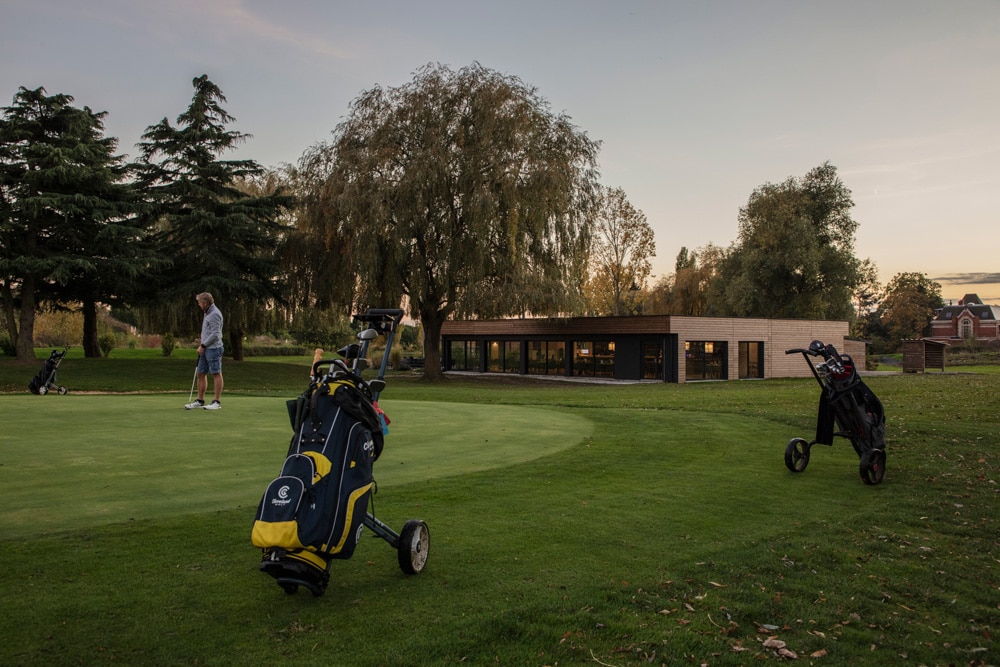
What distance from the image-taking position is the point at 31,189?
33031mm

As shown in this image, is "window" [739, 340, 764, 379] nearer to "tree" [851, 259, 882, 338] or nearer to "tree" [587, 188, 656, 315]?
"tree" [587, 188, 656, 315]

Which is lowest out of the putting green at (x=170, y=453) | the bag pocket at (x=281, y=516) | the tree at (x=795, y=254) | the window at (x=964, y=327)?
the putting green at (x=170, y=453)

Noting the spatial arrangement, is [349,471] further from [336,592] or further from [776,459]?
[776,459]

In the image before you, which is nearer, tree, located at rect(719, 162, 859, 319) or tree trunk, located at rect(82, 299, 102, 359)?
tree trunk, located at rect(82, 299, 102, 359)

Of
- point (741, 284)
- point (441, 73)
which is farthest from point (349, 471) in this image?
point (741, 284)

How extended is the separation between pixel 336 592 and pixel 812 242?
67.9 metres

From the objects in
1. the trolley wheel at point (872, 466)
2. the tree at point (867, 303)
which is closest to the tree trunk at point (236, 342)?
the trolley wheel at point (872, 466)

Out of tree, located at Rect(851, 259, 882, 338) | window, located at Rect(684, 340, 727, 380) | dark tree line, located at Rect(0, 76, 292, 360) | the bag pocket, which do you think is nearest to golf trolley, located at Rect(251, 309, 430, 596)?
the bag pocket

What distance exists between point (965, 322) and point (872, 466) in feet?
500

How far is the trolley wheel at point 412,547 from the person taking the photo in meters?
4.99

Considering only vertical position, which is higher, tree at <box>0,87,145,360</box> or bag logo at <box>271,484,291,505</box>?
tree at <box>0,87,145,360</box>

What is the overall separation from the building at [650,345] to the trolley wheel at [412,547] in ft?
122

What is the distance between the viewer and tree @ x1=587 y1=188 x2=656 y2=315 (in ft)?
210

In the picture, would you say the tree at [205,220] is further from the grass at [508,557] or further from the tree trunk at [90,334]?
the grass at [508,557]
